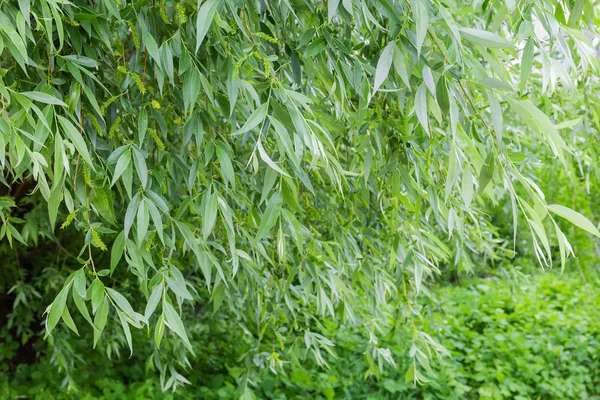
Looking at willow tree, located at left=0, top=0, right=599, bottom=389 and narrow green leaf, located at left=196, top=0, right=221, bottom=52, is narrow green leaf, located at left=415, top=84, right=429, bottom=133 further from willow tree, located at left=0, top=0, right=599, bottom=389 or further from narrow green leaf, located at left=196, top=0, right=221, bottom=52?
narrow green leaf, located at left=196, top=0, right=221, bottom=52

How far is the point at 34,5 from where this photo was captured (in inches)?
56.4

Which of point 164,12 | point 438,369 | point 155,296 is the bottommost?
point 438,369

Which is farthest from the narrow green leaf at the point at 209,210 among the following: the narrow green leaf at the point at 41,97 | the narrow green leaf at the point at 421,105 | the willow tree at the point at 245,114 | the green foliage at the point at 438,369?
the green foliage at the point at 438,369

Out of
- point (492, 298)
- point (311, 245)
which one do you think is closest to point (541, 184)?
point (492, 298)

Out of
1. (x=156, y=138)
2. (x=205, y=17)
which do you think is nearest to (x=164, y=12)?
(x=156, y=138)

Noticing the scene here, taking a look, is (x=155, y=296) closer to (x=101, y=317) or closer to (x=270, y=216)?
(x=101, y=317)

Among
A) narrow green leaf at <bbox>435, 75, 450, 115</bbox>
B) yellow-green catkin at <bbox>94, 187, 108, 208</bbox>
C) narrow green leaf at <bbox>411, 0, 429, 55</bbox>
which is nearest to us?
narrow green leaf at <bbox>411, 0, 429, 55</bbox>

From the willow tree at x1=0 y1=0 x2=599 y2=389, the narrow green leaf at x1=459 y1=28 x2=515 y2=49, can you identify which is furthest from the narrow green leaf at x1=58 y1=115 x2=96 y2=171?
the narrow green leaf at x1=459 y1=28 x2=515 y2=49

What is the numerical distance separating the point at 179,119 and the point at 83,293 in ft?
2.12

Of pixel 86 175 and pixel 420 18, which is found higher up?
pixel 420 18

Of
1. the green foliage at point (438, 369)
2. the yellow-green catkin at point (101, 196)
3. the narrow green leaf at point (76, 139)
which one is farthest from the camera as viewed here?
the green foliage at point (438, 369)

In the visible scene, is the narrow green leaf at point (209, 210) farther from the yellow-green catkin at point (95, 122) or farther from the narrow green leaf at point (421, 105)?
the narrow green leaf at point (421, 105)

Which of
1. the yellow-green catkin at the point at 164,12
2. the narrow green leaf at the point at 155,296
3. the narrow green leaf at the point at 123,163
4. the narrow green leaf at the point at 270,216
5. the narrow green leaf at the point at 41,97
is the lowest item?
the narrow green leaf at the point at 155,296

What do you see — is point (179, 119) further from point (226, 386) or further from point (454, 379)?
point (454, 379)
